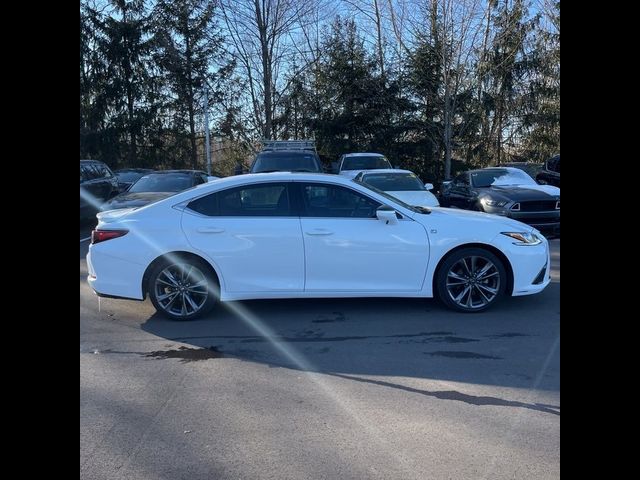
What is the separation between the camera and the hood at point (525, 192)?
38.5 feet

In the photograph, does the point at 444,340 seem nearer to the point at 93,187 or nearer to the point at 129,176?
the point at 93,187

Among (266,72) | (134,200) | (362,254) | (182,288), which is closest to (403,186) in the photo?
(134,200)

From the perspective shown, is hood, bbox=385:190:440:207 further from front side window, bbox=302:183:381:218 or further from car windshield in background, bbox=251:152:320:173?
front side window, bbox=302:183:381:218

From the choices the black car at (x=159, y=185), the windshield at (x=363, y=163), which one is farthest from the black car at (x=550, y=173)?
the black car at (x=159, y=185)

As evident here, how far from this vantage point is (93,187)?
14.7 metres

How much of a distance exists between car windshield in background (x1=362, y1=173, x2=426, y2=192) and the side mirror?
652 cm

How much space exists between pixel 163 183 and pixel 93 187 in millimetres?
3459

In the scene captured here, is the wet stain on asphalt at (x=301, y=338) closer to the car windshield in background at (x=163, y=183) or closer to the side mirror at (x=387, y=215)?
the side mirror at (x=387, y=215)

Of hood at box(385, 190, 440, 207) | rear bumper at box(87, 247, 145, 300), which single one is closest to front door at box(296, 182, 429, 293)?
rear bumper at box(87, 247, 145, 300)

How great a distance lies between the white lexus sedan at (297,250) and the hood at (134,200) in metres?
4.06
